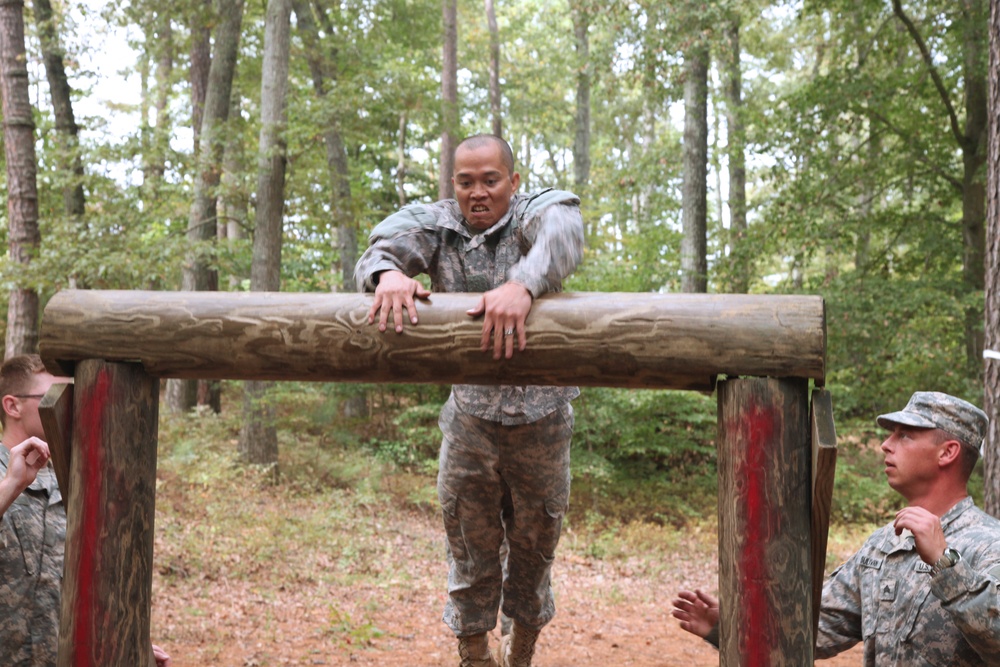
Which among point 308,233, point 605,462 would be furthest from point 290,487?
point 308,233

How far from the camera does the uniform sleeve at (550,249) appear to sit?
3.12 meters

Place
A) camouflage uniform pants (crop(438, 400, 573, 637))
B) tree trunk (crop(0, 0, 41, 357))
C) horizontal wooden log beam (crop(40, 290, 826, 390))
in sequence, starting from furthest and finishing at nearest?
1. tree trunk (crop(0, 0, 41, 357))
2. camouflage uniform pants (crop(438, 400, 573, 637))
3. horizontal wooden log beam (crop(40, 290, 826, 390))

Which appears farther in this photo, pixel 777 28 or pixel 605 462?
pixel 777 28

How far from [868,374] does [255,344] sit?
11.3 meters

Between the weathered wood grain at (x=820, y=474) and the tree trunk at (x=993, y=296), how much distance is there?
3.21m

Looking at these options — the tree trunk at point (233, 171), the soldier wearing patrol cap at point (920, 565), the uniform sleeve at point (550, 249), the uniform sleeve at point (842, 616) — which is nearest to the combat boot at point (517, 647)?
the soldier wearing patrol cap at point (920, 565)

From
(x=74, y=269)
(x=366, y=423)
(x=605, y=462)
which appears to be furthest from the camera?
(x=366, y=423)

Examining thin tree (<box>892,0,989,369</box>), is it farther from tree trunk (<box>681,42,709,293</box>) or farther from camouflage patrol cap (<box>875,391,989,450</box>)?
camouflage patrol cap (<box>875,391,989,450</box>)

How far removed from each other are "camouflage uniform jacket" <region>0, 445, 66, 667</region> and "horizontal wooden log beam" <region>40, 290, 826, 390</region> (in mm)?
612

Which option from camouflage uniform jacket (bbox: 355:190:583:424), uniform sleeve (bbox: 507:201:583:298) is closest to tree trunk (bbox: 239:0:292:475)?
camouflage uniform jacket (bbox: 355:190:583:424)

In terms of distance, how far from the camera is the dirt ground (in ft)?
20.6

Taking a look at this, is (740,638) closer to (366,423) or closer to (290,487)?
(290,487)

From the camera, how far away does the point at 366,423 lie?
595 inches

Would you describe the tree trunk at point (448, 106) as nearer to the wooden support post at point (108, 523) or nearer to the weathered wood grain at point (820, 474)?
the wooden support post at point (108, 523)
